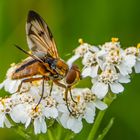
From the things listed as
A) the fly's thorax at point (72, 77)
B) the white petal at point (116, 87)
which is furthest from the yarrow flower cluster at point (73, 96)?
the fly's thorax at point (72, 77)

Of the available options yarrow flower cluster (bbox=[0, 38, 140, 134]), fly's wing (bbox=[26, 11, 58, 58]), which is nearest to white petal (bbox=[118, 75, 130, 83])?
yarrow flower cluster (bbox=[0, 38, 140, 134])

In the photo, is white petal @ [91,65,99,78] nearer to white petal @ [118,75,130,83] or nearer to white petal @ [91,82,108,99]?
white petal @ [91,82,108,99]

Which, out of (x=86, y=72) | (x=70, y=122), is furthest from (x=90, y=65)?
(x=70, y=122)

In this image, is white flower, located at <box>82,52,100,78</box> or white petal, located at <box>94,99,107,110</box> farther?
white flower, located at <box>82,52,100,78</box>

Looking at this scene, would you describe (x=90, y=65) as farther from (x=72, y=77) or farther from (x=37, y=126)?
(x=37, y=126)

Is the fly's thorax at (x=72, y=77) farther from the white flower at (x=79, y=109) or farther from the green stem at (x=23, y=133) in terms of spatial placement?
the green stem at (x=23, y=133)

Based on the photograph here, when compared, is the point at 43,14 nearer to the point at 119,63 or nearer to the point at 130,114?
the point at 130,114
